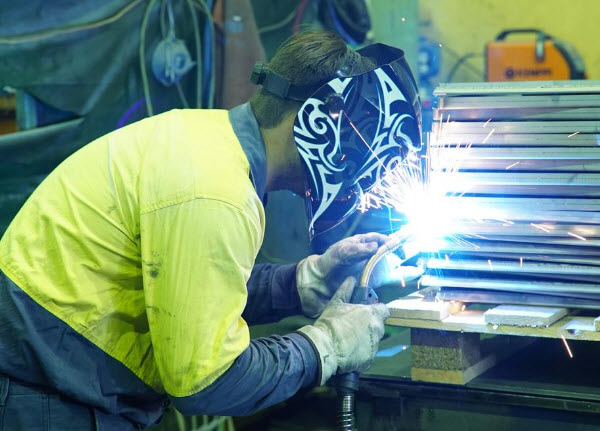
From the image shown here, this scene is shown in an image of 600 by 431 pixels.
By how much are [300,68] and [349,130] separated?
197 mm

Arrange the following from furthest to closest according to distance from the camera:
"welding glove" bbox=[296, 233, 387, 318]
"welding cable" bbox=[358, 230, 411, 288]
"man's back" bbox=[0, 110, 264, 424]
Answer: "welding glove" bbox=[296, 233, 387, 318], "welding cable" bbox=[358, 230, 411, 288], "man's back" bbox=[0, 110, 264, 424]

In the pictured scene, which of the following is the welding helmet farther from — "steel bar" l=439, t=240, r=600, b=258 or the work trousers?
the work trousers

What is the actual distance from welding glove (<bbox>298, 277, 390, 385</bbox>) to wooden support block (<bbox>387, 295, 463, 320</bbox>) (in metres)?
0.04

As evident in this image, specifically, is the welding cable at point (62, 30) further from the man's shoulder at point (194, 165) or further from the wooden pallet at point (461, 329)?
the wooden pallet at point (461, 329)

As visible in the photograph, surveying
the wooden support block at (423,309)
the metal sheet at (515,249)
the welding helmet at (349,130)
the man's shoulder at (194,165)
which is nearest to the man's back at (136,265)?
the man's shoulder at (194,165)

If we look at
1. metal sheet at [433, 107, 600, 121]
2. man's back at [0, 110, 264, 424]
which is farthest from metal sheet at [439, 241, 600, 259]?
man's back at [0, 110, 264, 424]

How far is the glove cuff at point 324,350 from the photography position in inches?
75.9

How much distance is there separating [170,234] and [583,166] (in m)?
1.03

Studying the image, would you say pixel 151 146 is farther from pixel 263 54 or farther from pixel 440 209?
pixel 263 54

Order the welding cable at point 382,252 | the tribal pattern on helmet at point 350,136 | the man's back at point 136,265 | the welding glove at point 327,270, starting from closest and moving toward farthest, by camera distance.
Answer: the man's back at point 136,265
the tribal pattern on helmet at point 350,136
the welding cable at point 382,252
the welding glove at point 327,270

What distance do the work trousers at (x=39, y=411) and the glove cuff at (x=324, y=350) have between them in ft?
1.71

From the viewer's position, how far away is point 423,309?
6.79 feet

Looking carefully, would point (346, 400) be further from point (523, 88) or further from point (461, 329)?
point (523, 88)

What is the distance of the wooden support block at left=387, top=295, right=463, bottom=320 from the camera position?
6.75 feet
